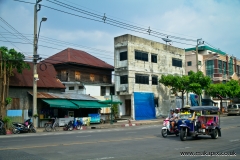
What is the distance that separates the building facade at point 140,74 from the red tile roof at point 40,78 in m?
9.41

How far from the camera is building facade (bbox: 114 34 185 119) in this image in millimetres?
37500

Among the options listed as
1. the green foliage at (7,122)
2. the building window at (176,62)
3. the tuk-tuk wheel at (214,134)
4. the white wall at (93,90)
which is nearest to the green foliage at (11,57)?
the green foliage at (7,122)

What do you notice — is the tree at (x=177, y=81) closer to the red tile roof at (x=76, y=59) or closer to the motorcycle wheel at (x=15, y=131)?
the red tile roof at (x=76, y=59)

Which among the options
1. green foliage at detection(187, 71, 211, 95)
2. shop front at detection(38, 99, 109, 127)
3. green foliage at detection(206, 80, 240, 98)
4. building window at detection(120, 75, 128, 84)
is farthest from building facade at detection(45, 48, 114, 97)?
green foliage at detection(206, 80, 240, 98)

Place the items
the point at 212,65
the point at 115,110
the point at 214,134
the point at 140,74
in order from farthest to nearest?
the point at 212,65
the point at 140,74
the point at 115,110
the point at 214,134

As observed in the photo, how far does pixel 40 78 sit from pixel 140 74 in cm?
1454

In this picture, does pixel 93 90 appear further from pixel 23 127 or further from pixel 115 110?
pixel 23 127

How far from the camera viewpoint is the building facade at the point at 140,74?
123ft

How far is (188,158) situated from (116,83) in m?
29.6

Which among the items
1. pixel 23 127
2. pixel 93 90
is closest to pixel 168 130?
pixel 23 127

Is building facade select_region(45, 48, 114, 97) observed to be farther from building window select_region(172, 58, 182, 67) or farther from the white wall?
building window select_region(172, 58, 182, 67)

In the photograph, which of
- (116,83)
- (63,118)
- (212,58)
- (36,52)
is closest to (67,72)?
(116,83)

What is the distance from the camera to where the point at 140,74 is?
128 ft

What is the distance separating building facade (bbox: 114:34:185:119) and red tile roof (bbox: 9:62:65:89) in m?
9.41
